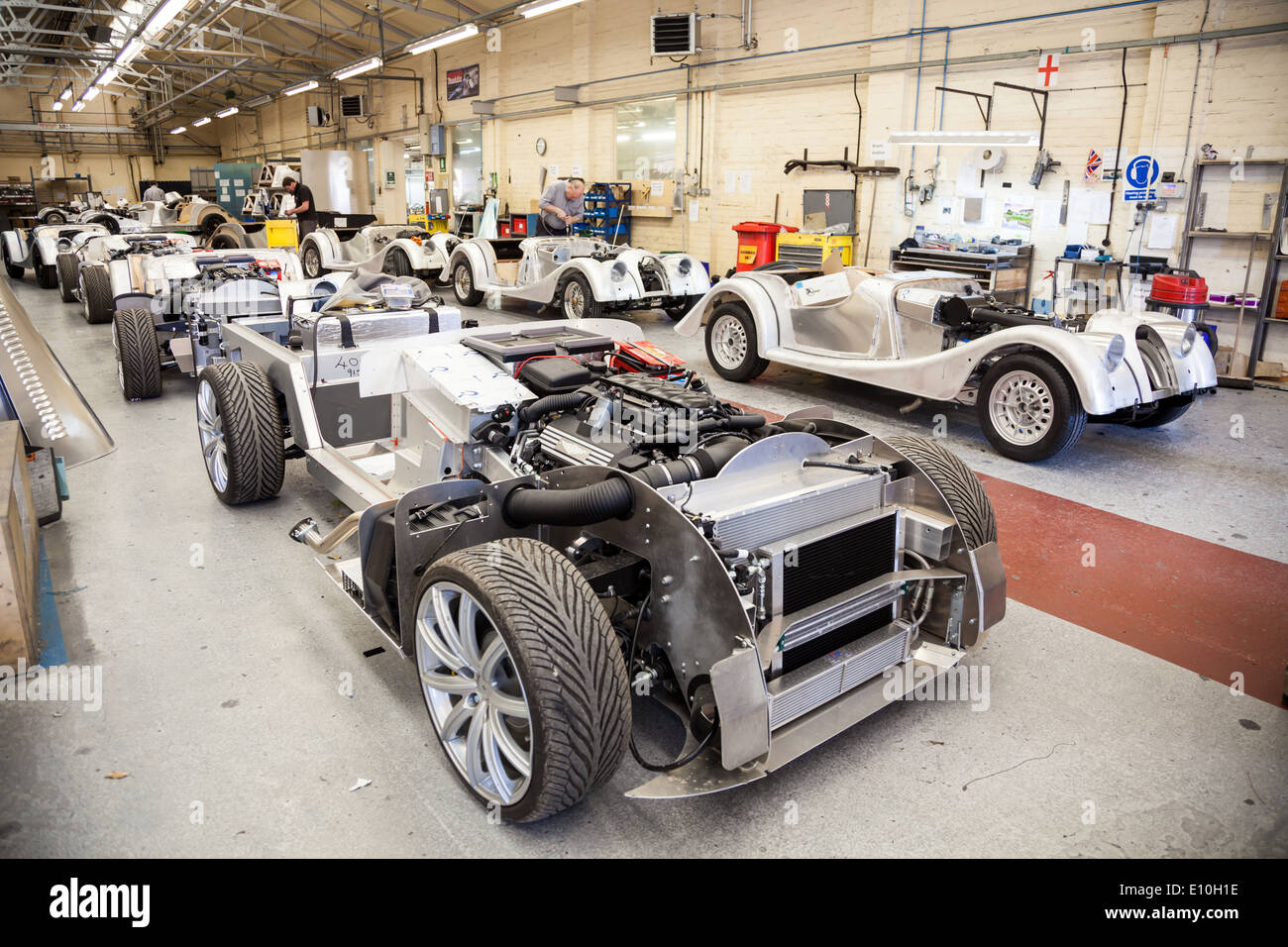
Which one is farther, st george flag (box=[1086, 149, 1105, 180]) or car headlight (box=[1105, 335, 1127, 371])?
st george flag (box=[1086, 149, 1105, 180])

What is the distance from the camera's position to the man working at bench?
12.2 m

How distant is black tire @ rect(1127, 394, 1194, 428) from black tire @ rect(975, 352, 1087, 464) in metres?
1.19

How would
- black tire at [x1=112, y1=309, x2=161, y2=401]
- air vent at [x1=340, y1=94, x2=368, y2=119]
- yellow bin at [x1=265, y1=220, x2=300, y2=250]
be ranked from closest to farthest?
black tire at [x1=112, y1=309, x2=161, y2=401], yellow bin at [x1=265, y1=220, x2=300, y2=250], air vent at [x1=340, y1=94, x2=368, y2=119]

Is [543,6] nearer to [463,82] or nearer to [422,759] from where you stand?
[463,82]

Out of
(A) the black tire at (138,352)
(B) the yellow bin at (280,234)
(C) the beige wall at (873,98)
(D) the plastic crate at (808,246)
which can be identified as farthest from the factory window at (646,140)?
(A) the black tire at (138,352)

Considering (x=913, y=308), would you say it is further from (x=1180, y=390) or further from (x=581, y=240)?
(x=581, y=240)

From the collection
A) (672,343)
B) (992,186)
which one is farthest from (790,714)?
(992,186)

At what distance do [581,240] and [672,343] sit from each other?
6.73 ft

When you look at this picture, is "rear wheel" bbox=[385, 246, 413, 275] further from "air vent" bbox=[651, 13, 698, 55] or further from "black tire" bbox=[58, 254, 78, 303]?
"air vent" bbox=[651, 13, 698, 55]

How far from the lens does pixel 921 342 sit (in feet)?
21.3

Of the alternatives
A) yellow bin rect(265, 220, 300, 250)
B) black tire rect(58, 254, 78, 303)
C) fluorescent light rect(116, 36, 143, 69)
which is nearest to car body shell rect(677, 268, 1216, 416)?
yellow bin rect(265, 220, 300, 250)

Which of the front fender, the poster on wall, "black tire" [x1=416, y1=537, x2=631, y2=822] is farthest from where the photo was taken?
the poster on wall

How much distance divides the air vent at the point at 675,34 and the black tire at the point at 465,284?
14.2 ft

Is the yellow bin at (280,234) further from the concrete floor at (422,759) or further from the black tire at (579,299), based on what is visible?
the concrete floor at (422,759)
